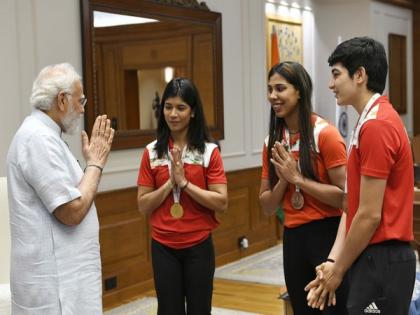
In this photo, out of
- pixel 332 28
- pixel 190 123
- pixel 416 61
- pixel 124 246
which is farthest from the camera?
pixel 416 61

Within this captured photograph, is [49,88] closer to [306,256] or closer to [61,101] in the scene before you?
[61,101]

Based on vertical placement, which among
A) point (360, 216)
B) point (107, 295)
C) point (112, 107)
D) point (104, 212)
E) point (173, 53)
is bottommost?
point (107, 295)

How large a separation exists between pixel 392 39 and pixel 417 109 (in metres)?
1.41

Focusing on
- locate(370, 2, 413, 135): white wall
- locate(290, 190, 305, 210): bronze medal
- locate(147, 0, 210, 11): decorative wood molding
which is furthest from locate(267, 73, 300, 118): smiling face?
locate(370, 2, 413, 135): white wall

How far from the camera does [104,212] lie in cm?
451

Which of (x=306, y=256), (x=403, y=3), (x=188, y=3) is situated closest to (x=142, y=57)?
(x=188, y=3)

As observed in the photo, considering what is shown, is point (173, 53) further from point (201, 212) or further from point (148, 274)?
point (201, 212)

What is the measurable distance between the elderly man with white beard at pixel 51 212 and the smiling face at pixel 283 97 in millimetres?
766

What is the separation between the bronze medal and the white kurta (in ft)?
2.73

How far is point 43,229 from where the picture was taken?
6.84 ft

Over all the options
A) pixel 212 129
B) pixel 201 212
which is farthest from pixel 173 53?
pixel 201 212

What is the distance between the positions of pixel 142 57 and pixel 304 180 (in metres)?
2.80

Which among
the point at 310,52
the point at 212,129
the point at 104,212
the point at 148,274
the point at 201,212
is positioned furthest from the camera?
the point at 310,52

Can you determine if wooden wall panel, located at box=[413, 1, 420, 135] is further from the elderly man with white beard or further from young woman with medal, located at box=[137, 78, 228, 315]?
the elderly man with white beard
